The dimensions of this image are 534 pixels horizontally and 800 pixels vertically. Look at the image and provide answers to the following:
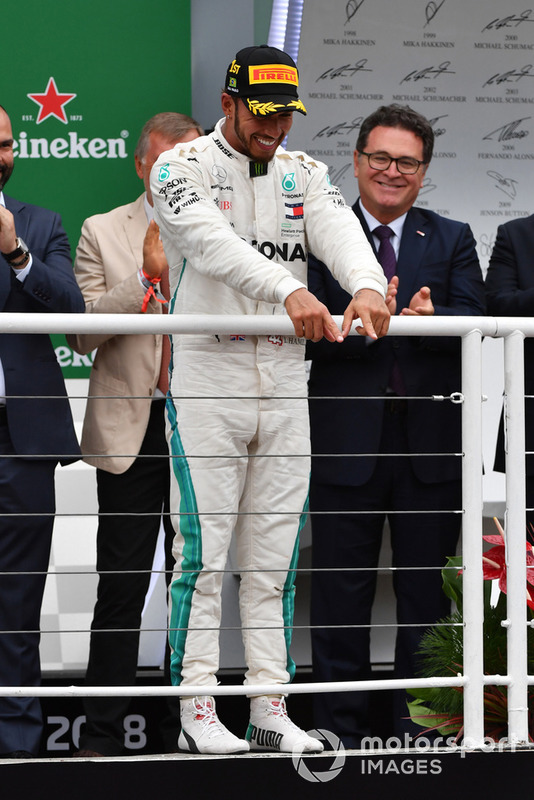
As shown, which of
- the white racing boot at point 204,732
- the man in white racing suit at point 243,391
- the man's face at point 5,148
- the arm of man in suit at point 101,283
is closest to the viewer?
the white racing boot at point 204,732

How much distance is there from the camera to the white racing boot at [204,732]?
2627mm

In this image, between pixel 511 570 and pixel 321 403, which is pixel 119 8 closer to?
pixel 321 403

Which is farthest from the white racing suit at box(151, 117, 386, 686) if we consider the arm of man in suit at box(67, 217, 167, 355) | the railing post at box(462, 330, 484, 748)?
the arm of man in suit at box(67, 217, 167, 355)

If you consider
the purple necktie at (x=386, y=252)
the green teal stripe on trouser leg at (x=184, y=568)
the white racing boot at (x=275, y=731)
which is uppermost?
the purple necktie at (x=386, y=252)

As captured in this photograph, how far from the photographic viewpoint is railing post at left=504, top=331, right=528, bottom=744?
2.71 meters

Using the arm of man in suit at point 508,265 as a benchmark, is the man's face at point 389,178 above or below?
above

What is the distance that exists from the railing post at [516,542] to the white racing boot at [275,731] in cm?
44

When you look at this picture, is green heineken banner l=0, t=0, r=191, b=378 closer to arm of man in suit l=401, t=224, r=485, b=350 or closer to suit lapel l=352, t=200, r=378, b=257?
suit lapel l=352, t=200, r=378, b=257

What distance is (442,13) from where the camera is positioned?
454 centimetres

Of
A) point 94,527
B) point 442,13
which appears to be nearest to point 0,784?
point 94,527

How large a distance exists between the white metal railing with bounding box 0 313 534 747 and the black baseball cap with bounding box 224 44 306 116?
489 mm

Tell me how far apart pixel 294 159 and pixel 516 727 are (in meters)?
1.40

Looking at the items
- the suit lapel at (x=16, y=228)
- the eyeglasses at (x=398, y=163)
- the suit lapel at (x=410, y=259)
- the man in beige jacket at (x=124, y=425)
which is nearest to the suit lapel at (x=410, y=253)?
the suit lapel at (x=410, y=259)

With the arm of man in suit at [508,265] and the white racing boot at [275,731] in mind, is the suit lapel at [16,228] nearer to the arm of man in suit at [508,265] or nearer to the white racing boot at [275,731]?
the white racing boot at [275,731]
